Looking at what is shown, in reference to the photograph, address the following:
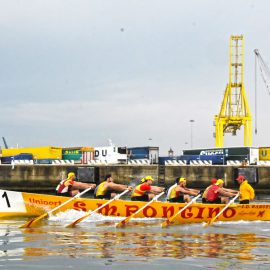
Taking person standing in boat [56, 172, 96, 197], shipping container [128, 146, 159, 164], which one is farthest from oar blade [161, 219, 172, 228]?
shipping container [128, 146, 159, 164]

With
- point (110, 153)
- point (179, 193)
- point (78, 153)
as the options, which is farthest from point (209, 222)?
point (78, 153)

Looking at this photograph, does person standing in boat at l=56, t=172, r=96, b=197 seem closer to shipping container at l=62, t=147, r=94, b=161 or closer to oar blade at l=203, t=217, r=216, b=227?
oar blade at l=203, t=217, r=216, b=227

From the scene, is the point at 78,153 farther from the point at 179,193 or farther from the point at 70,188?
the point at 179,193

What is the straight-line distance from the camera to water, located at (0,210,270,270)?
10938 mm

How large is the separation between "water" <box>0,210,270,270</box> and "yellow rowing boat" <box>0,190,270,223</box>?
0.72 meters

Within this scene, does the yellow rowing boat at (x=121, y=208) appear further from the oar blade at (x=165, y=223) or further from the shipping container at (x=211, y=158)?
the shipping container at (x=211, y=158)

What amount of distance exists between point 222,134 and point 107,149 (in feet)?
56.8

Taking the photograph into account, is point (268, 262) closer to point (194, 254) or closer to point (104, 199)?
point (194, 254)

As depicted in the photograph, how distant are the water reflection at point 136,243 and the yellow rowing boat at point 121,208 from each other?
1.82m

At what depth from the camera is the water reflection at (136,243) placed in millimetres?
12016

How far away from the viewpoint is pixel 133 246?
1339cm

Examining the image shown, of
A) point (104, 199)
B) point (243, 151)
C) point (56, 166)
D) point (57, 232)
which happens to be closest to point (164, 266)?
point (57, 232)

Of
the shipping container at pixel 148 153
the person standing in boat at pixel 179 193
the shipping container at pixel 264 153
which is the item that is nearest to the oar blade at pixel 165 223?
the person standing in boat at pixel 179 193

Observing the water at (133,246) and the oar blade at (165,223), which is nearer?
the water at (133,246)
